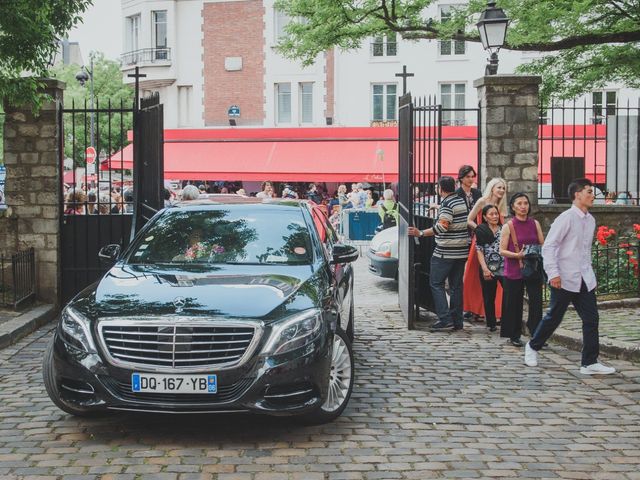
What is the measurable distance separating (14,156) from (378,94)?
24.9 m

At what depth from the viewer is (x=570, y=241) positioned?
8273mm

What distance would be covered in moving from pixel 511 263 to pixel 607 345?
1.25 metres

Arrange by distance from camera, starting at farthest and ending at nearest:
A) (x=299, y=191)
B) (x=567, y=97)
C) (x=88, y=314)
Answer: (x=299, y=191) < (x=567, y=97) < (x=88, y=314)

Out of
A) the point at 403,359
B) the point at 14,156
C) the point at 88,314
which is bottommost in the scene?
the point at 403,359

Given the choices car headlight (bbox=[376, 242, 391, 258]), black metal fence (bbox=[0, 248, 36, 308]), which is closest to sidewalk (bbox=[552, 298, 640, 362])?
car headlight (bbox=[376, 242, 391, 258])

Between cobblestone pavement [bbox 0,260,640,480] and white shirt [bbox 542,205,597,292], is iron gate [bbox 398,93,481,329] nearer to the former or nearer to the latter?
cobblestone pavement [bbox 0,260,640,480]

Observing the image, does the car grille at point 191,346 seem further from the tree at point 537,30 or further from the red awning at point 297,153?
the red awning at point 297,153

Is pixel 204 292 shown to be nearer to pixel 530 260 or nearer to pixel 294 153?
pixel 530 260

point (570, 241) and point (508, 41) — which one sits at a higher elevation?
point (508, 41)

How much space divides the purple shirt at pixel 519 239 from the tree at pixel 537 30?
7.63 m

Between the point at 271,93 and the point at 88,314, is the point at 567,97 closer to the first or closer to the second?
the point at 88,314

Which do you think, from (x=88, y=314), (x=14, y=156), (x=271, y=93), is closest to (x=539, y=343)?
(x=88, y=314)

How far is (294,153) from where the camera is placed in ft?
109

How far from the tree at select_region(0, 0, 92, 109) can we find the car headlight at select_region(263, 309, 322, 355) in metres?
5.90
